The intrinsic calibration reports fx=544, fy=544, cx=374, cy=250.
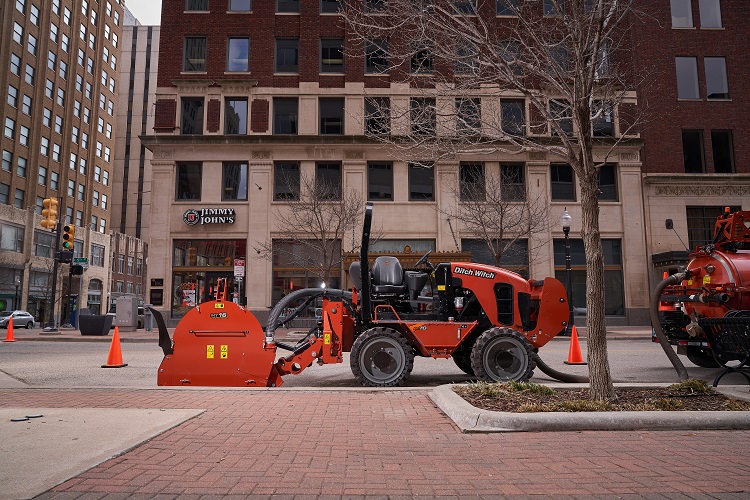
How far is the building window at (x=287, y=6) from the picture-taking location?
30438 millimetres

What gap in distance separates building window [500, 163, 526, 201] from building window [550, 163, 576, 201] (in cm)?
179

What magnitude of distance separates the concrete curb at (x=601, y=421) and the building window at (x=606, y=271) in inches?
920

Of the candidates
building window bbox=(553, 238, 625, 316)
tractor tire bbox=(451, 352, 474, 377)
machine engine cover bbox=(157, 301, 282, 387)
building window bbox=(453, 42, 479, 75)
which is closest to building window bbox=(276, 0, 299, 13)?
building window bbox=(553, 238, 625, 316)

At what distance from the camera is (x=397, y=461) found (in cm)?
437

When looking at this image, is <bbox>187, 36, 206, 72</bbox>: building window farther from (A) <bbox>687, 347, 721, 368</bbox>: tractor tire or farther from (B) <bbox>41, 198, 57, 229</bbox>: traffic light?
(A) <bbox>687, 347, 721, 368</bbox>: tractor tire

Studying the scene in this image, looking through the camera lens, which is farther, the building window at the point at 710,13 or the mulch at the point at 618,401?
the building window at the point at 710,13

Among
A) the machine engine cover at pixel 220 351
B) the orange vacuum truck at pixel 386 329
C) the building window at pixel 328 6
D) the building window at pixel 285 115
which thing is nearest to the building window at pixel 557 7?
the orange vacuum truck at pixel 386 329

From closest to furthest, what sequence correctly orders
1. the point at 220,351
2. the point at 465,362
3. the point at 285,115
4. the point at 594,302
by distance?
the point at 594,302 → the point at 220,351 → the point at 465,362 → the point at 285,115

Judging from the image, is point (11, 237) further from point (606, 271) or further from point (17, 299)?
point (606, 271)

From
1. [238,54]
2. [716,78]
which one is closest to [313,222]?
[238,54]

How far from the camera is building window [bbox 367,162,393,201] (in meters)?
28.6

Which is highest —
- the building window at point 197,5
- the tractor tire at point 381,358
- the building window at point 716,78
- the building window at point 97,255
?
the building window at point 197,5

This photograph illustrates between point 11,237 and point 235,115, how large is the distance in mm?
A: 31847

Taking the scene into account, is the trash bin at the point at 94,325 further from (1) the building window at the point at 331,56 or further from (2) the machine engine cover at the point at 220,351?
(2) the machine engine cover at the point at 220,351
